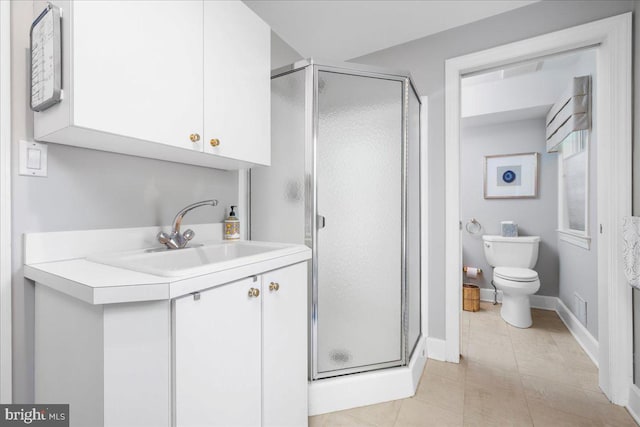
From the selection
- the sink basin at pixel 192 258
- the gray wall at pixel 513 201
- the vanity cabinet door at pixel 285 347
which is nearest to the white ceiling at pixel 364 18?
the gray wall at pixel 513 201

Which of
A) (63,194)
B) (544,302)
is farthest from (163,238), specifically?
(544,302)

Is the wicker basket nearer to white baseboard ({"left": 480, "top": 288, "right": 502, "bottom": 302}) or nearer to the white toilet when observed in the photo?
the white toilet

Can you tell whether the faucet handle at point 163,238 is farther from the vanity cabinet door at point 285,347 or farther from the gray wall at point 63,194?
the vanity cabinet door at point 285,347

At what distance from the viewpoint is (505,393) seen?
1.72 meters

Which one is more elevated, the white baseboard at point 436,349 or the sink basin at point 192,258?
the sink basin at point 192,258

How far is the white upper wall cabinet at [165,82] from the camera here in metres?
0.84

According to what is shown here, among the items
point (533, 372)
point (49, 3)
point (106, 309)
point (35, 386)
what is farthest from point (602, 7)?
point (35, 386)

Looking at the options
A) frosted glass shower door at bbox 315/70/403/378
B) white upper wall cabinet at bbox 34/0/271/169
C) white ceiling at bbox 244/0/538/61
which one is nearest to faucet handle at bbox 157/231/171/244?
white upper wall cabinet at bbox 34/0/271/169

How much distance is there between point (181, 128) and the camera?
1104mm

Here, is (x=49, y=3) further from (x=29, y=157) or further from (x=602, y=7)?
(x=602, y=7)

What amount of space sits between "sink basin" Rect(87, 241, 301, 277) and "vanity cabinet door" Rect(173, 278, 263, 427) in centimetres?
7

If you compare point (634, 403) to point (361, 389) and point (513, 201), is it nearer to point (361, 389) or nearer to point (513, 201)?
point (361, 389)

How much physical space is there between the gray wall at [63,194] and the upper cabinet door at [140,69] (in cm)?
33

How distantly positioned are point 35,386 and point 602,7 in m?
3.22
